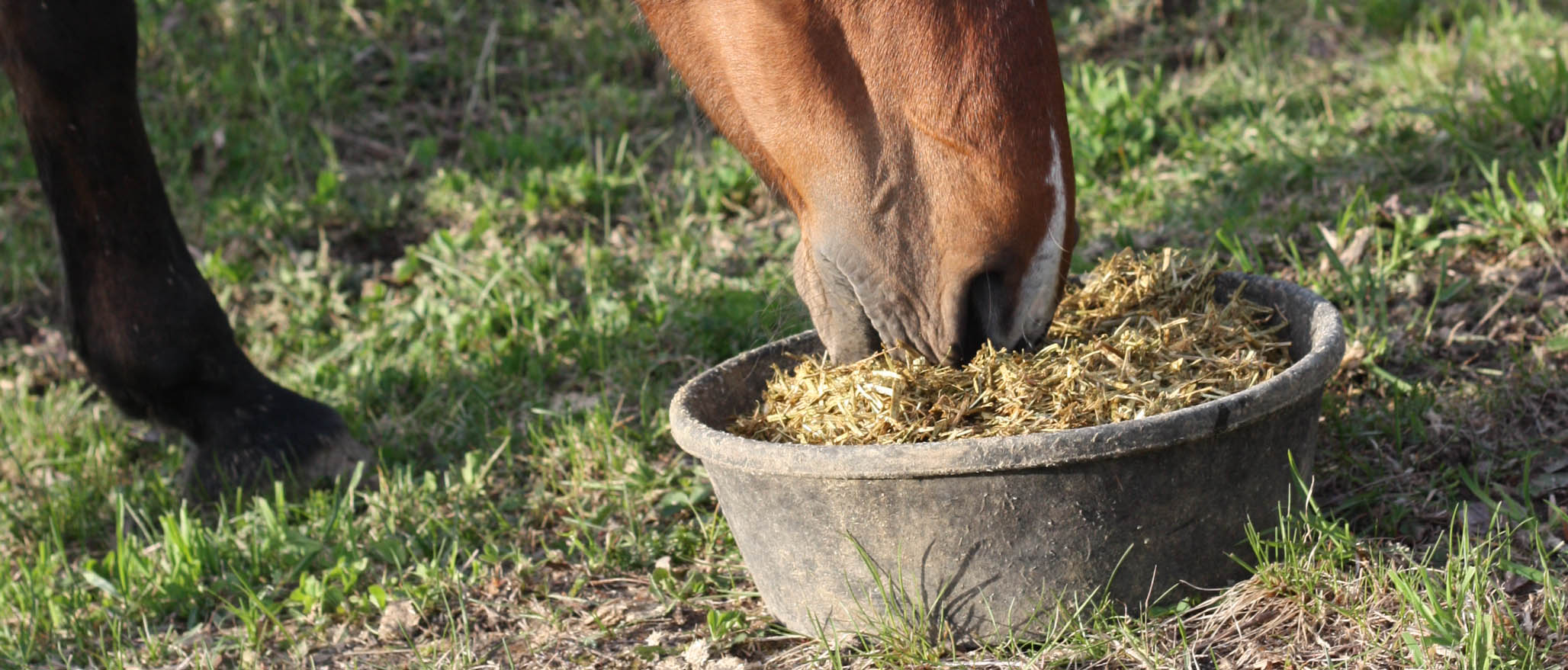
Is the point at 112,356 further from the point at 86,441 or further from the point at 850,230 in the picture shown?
the point at 850,230

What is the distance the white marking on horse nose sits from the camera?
1669mm

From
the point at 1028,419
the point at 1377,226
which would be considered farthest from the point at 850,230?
the point at 1377,226

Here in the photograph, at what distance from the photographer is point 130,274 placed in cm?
282

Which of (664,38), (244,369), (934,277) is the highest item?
(664,38)

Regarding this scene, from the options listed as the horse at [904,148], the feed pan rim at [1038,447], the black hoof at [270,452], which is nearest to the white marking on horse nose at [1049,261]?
the horse at [904,148]

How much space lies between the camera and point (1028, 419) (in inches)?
72.3

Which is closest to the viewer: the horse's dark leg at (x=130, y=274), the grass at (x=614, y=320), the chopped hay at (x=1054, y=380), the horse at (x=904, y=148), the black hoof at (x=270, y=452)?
the horse at (x=904, y=148)

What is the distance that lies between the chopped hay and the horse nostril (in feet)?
0.11

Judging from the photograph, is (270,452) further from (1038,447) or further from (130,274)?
(1038,447)

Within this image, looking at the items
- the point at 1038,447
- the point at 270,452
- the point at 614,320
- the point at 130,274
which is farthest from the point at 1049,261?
the point at 130,274

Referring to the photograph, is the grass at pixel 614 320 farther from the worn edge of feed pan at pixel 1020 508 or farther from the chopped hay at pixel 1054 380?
the chopped hay at pixel 1054 380

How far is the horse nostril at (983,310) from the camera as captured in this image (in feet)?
5.62

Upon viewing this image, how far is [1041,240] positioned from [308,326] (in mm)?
2679

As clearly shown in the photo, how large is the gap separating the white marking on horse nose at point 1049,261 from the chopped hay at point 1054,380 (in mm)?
101
